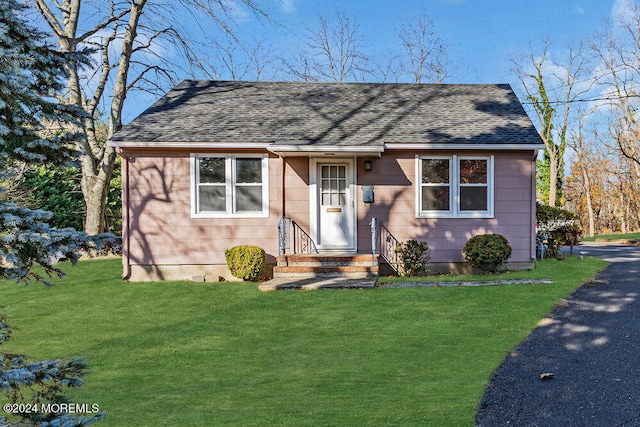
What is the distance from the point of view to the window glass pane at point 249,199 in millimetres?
11367

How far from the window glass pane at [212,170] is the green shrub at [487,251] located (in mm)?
6107

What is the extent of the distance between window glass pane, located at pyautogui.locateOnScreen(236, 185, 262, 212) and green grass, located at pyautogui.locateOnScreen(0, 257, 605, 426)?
198 centimetres

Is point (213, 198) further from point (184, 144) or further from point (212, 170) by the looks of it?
point (184, 144)

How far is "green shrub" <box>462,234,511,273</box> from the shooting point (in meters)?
10.7

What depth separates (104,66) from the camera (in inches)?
684

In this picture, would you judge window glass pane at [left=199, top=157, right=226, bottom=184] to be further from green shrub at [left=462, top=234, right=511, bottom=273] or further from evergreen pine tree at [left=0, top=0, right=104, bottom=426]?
evergreen pine tree at [left=0, top=0, right=104, bottom=426]

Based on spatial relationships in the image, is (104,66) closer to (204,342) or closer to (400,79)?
(204,342)

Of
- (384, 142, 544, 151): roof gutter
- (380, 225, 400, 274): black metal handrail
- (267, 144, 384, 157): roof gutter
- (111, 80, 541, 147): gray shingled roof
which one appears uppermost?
(111, 80, 541, 147): gray shingled roof

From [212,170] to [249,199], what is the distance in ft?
3.71

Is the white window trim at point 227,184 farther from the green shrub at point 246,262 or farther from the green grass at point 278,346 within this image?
the green grass at point 278,346

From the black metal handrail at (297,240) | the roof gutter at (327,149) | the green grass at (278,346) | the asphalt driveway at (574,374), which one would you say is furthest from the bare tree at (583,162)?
the asphalt driveway at (574,374)

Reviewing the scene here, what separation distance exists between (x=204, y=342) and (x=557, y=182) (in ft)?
95.5

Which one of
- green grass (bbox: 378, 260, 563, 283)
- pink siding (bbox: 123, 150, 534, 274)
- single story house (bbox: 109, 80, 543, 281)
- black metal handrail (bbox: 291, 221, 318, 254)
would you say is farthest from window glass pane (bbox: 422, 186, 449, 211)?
black metal handrail (bbox: 291, 221, 318, 254)

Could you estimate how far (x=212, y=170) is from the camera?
37.2 feet
